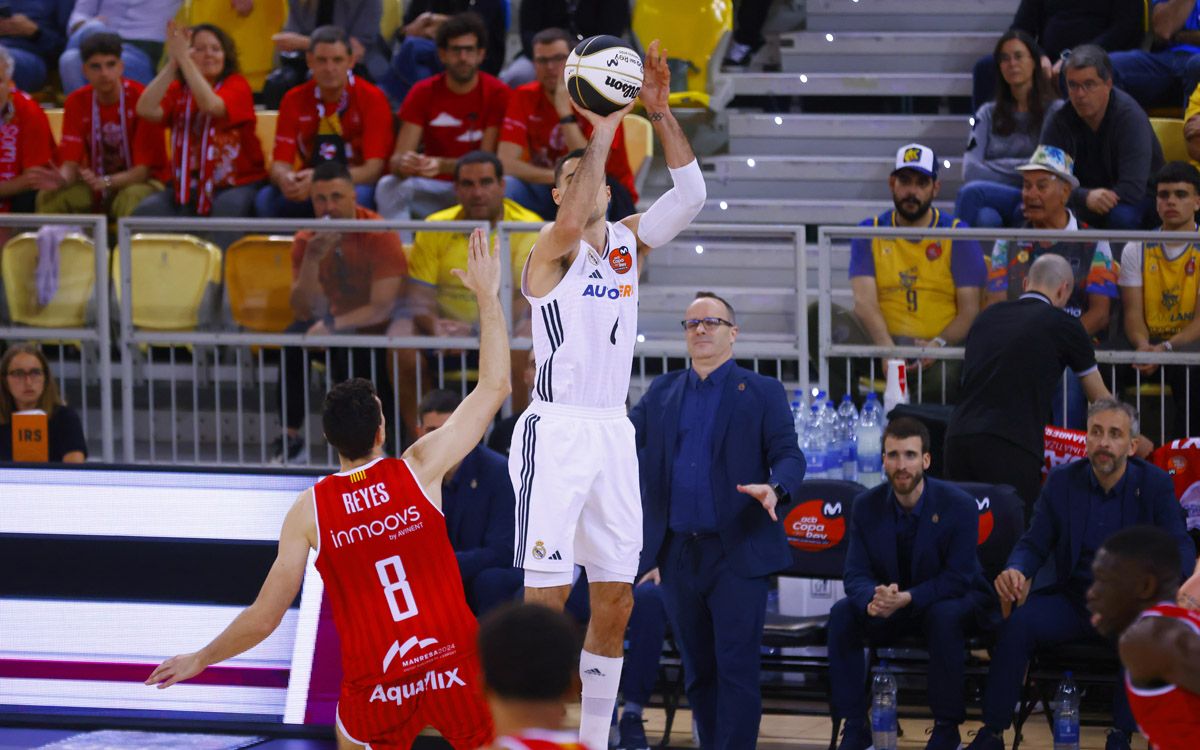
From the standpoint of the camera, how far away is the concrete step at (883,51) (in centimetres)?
1320

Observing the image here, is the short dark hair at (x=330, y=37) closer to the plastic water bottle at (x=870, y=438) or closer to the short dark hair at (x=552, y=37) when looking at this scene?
the short dark hair at (x=552, y=37)

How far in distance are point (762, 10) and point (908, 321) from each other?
17.5ft

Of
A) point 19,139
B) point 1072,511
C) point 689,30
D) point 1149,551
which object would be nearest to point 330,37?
point 19,139

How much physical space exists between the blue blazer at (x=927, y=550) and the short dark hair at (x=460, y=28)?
501 centimetres

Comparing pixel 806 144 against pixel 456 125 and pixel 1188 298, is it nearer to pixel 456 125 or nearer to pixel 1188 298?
pixel 456 125

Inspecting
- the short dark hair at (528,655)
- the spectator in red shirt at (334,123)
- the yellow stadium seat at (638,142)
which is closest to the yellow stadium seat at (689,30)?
the yellow stadium seat at (638,142)

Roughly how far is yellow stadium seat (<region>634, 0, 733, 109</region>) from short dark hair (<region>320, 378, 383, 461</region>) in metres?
7.61

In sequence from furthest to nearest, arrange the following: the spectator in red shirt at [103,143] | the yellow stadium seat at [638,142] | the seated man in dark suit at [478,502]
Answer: the yellow stadium seat at [638,142]
the spectator in red shirt at [103,143]
the seated man in dark suit at [478,502]

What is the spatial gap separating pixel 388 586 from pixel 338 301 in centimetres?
440

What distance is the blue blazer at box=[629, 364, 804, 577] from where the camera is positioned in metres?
7.31

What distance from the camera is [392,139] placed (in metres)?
11.6

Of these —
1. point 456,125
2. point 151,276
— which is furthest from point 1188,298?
point 151,276

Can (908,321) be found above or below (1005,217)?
below

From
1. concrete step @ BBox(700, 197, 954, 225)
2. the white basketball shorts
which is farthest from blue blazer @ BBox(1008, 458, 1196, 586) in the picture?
concrete step @ BBox(700, 197, 954, 225)
